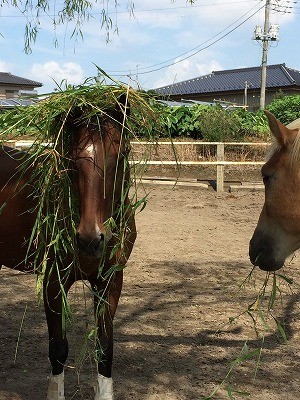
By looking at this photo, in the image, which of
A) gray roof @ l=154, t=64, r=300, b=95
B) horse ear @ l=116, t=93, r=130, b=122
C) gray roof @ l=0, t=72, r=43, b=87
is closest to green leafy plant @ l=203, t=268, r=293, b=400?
horse ear @ l=116, t=93, r=130, b=122

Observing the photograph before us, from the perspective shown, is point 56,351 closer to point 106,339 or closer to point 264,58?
point 106,339

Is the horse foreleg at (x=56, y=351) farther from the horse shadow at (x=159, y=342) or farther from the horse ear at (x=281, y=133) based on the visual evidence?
the horse ear at (x=281, y=133)

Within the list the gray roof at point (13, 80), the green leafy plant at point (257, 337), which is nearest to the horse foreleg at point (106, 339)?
the green leafy plant at point (257, 337)

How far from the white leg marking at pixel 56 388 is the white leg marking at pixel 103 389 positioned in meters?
0.23

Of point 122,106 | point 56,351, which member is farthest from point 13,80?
point 122,106

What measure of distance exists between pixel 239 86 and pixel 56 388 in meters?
40.4

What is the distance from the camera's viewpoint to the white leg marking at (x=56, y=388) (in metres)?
3.29

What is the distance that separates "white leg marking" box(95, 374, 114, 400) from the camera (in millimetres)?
3270

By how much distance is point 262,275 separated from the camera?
20.3 feet

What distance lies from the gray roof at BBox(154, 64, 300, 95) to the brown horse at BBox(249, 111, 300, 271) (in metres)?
36.7

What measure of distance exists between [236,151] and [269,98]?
28.7 metres

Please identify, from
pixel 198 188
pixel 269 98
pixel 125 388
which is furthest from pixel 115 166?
pixel 269 98

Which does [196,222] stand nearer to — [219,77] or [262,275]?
[262,275]

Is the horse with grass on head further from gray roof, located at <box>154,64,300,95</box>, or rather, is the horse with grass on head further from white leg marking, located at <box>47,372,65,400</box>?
gray roof, located at <box>154,64,300,95</box>
